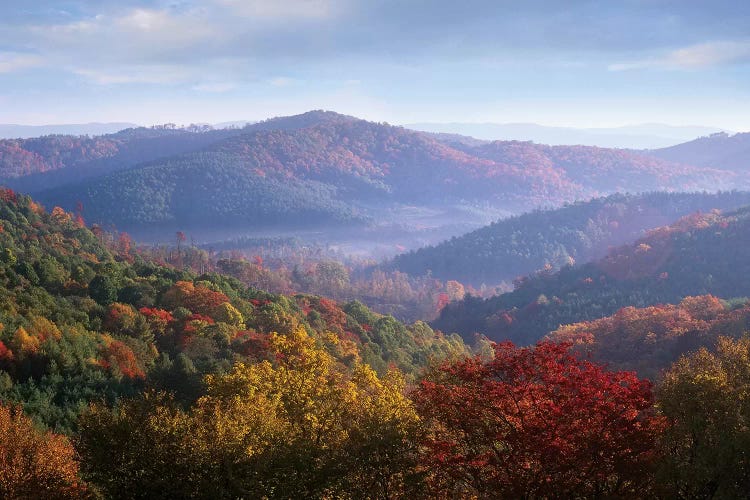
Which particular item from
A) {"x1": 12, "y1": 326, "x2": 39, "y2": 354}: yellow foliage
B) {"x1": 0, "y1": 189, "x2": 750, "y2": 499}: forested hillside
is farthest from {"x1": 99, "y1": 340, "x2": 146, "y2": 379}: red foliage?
{"x1": 0, "y1": 189, "x2": 750, "y2": 499}: forested hillside

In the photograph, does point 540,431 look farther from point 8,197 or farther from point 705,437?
point 8,197

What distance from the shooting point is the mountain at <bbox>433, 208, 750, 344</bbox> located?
134375mm

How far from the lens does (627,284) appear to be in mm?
146750

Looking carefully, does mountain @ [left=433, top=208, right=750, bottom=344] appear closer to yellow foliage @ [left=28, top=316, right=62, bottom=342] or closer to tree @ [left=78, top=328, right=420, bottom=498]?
yellow foliage @ [left=28, top=316, right=62, bottom=342]

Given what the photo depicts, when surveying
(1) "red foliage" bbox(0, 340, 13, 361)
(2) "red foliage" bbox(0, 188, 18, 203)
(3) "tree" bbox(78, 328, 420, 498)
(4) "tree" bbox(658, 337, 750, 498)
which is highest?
(2) "red foliage" bbox(0, 188, 18, 203)

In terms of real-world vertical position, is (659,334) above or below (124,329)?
below

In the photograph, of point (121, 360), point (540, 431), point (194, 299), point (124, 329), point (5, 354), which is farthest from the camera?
point (194, 299)

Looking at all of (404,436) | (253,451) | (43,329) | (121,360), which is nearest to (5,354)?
(43,329)

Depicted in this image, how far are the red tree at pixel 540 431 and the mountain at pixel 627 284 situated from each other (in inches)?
4274

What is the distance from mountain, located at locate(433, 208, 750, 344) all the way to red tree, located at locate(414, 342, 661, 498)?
10855cm

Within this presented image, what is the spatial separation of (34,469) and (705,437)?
21.4m

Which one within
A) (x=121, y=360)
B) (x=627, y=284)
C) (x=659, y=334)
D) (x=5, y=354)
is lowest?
(x=627, y=284)

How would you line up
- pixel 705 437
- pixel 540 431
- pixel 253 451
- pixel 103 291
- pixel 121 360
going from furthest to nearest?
pixel 103 291 < pixel 121 360 < pixel 253 451 < pixel 540 431 < pixel 705 437

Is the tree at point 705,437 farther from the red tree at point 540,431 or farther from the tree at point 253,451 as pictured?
the tree at point 253,451
